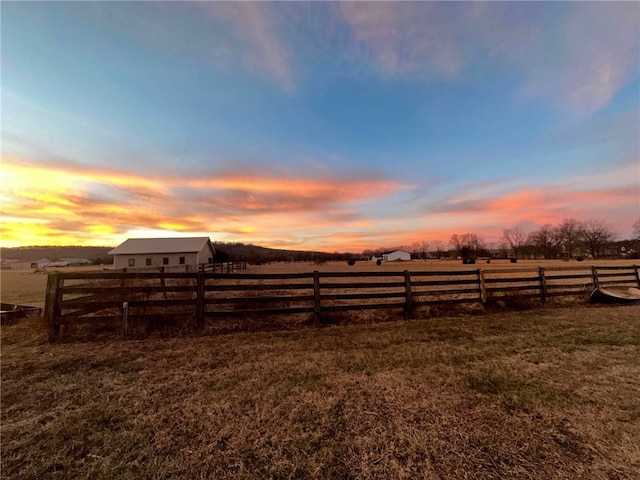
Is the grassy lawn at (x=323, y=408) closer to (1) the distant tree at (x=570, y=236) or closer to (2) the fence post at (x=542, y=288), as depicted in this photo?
(2) the fence post at (x=542, y=288)

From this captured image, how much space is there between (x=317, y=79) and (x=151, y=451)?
37.0ft

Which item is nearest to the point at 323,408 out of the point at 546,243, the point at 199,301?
the point at 199,301

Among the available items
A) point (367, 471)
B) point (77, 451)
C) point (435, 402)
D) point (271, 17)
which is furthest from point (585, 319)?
point (271, 17)

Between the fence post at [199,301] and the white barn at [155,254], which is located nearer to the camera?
the fence post at [199,301]

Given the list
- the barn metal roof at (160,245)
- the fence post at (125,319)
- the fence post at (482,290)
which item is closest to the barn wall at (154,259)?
the barn metal roof at (160,245)

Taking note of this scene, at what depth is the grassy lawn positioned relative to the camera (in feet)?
7.73

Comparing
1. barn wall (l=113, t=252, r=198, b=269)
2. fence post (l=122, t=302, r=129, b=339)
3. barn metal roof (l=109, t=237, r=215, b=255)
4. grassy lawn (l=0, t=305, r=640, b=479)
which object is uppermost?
→ barn metal roof (l=109, t=237, r=215, b=255)

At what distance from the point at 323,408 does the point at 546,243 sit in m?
94.9

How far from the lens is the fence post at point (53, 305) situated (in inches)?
236

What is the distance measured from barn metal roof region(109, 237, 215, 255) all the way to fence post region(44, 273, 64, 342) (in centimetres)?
3906

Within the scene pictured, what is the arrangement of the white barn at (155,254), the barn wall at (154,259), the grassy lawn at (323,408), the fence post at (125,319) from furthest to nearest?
the barn wall at (154,259) → the white barn at (155,254) → the fence post at (125,319) → the grassy lawn at (323,408)

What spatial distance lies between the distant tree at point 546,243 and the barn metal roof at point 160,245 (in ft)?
275

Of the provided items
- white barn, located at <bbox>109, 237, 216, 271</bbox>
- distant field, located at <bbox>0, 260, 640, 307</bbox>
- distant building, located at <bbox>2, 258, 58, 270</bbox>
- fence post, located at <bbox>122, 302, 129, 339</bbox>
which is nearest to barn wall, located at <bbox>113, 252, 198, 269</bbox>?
white barn, located at <bbox>109, 237, 216, 271</bbox>

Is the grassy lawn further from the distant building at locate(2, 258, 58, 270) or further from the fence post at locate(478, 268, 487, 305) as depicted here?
the distant building at locate(2, 258, 58, 270)
